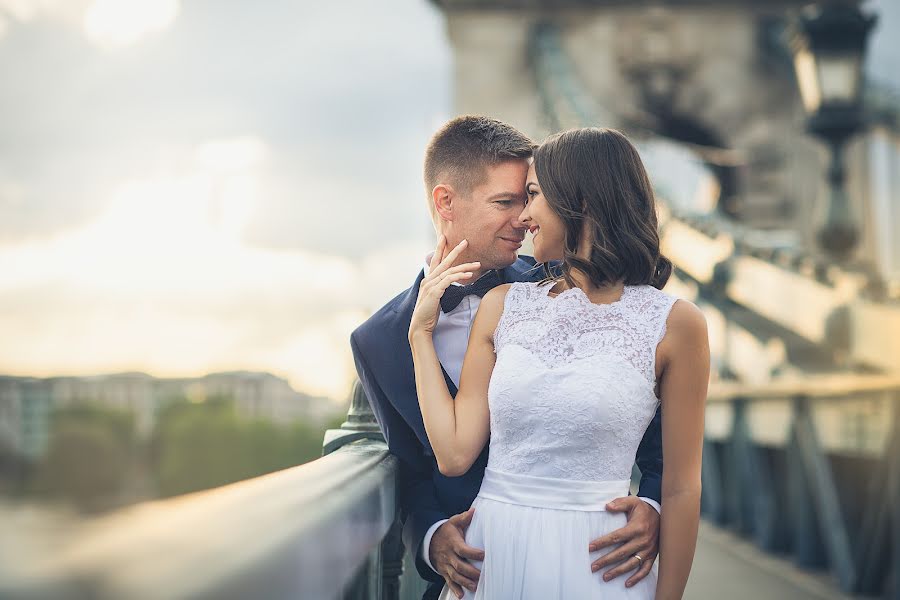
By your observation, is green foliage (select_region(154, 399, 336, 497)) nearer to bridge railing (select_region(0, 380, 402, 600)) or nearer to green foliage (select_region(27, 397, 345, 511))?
green foliage (select_region(27, 397, 345, 511))

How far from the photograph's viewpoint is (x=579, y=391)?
5.85 feet

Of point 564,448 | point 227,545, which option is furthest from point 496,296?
point 227,545

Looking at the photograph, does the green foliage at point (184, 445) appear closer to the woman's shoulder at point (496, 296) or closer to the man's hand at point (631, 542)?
the woman's shoulder at point (496, 296)

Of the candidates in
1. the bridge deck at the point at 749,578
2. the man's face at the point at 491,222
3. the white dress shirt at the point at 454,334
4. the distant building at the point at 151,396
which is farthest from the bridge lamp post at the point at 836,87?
the distant building at the point at 151,396

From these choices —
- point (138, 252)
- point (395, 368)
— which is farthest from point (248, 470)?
point (395, 368)

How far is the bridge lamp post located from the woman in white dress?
12.1 ft

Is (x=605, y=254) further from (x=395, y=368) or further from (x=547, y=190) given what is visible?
(x=395, y=368)

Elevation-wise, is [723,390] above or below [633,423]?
below

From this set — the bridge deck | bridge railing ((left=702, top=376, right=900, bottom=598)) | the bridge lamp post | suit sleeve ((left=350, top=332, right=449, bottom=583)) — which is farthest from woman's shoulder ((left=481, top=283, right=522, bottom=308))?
the bridge lamp post

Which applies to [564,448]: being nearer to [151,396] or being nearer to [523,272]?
[523,272]

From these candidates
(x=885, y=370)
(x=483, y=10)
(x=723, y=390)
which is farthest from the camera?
(x=483, y=10)

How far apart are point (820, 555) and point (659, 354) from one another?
13.4 feet

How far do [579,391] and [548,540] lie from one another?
253 millimetres

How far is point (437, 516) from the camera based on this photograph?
Answer: 6.48ft
